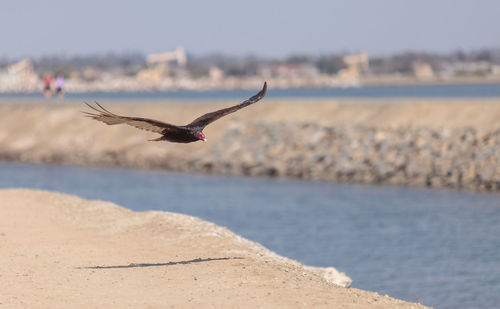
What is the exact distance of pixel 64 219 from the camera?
55.8ft

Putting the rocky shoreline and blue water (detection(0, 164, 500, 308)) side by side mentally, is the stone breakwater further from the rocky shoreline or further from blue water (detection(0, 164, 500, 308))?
blue water (detection(0, 164, 500, 308))

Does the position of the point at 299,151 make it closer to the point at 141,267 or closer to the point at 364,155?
the point at 364,155

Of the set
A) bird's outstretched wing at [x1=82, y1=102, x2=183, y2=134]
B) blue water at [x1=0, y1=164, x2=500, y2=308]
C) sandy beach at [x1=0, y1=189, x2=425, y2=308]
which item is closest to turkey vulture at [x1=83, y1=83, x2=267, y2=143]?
bird's outstretched wing at [x1=82, y1=102, x2=183, y2=134]

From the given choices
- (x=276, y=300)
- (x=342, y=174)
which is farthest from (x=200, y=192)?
(x=276, y=300)

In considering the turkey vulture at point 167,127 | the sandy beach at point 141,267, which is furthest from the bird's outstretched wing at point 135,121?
the sandy beach at point 141,267

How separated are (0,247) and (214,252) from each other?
10.9 feet

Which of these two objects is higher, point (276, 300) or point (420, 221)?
point (276, 300)

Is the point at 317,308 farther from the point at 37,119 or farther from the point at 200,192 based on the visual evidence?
the point at 37,119

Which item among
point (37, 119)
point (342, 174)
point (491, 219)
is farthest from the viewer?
point (37, 119)

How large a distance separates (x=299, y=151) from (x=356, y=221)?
13258 millimetres

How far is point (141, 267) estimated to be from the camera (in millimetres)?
12719

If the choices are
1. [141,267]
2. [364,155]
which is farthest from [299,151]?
[141,267]

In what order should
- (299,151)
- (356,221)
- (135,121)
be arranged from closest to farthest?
(135,121) < (356,221) < (299,151)

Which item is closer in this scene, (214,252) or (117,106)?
(214,252)
